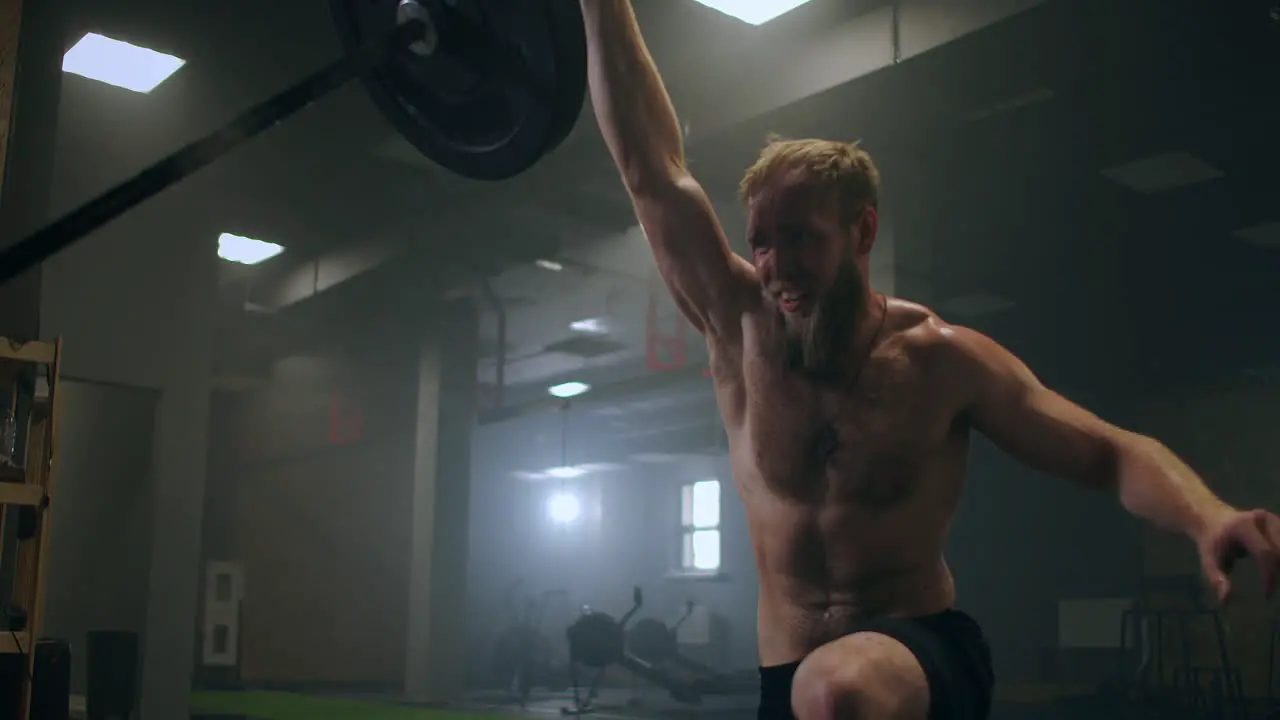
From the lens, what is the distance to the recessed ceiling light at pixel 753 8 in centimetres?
459

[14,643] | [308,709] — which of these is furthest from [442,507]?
[14,643]

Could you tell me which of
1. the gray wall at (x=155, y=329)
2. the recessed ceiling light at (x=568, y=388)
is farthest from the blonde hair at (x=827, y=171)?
the recessed ceiling light at (x=568, y=388)

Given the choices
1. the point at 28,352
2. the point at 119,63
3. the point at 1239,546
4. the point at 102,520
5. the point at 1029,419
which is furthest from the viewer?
the point at 102,520

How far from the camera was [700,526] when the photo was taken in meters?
12.9

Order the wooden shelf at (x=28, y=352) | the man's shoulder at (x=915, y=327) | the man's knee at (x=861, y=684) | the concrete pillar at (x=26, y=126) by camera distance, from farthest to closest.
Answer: the concrete pillar at (x=26, y=126) → the wooden shelf at (x=28, y=352) → the man's shoulder at (x=915, y=327) → the man's knee at (x=861, y=684)

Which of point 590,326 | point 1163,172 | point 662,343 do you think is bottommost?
point 662,343

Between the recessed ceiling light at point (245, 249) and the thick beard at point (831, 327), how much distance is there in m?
6.71

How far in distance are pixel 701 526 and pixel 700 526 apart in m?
0.01

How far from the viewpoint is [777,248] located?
1.35 metres

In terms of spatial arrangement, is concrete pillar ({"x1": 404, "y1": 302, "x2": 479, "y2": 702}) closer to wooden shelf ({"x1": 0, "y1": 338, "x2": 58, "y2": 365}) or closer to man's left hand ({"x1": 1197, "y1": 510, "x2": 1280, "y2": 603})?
wooden shelf ({"x1": 0, "y1": 338, "x2": 58, "y2": 365})

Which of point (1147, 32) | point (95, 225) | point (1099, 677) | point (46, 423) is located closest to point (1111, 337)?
point (1099, 677)

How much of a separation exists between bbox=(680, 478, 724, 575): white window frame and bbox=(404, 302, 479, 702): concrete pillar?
450cm

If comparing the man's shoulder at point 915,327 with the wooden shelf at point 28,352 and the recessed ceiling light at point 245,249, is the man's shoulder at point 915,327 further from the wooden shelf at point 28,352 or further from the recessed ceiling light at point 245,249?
the recessed ceiling light at point 245,249

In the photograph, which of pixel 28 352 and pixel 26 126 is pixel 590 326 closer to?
pixel 26 126
